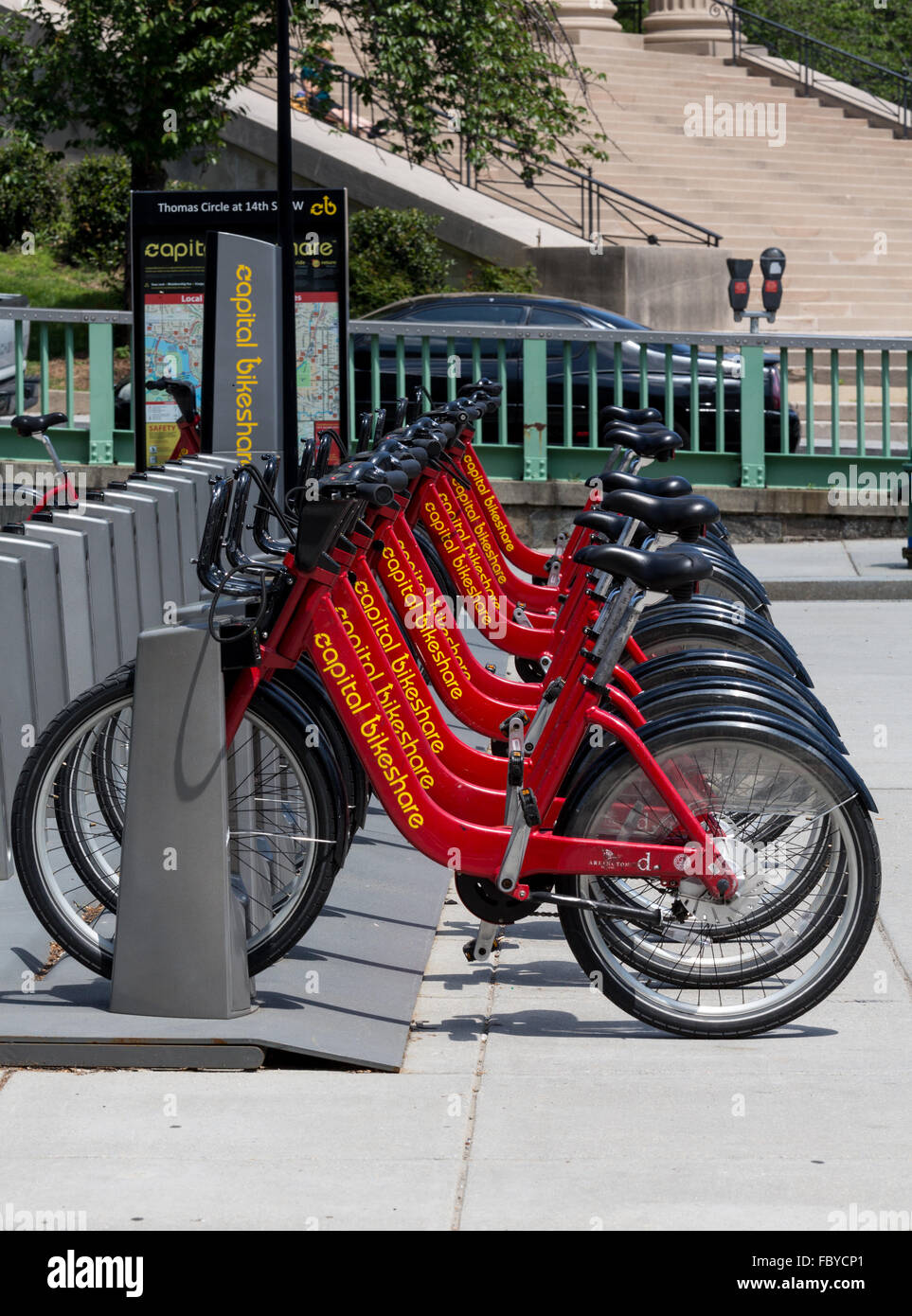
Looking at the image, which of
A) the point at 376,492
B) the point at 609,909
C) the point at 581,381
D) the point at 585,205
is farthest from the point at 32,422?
the point at 585,205

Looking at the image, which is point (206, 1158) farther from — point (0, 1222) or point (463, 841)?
point (463, 841)

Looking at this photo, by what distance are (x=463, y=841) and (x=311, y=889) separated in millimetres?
382

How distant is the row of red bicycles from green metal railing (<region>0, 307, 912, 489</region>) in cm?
863

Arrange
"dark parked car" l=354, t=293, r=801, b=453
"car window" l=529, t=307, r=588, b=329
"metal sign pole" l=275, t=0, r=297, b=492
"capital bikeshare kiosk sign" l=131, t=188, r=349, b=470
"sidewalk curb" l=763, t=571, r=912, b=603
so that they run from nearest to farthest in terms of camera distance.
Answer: "metal sign pole" l=275, t=0, r=297, b=492 < "capital bikeshare kiosk sign" l=131, t=188, r=349, b=470 < "sidewalk curb" l=763, t=571, r=912, b=603 < "dark parked car" l=354, t=293, r=801, b=453 < "car window" l=529, t=307, r=588, b=329

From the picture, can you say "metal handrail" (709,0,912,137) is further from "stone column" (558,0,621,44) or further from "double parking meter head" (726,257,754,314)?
"double parking meter head" (726,257,754,314)

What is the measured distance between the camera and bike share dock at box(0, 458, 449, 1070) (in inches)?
166

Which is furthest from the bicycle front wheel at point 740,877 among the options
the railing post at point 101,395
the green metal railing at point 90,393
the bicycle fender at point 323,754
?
the railing post at point 101,395

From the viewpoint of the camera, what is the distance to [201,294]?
32.4 ft

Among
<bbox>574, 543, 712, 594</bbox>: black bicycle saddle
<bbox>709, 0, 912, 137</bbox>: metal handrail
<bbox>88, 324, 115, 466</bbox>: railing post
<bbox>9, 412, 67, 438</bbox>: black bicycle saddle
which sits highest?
<bbox>709, 0, 912, 137</bbox>: metal handrail

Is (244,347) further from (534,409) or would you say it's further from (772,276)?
(772,276)

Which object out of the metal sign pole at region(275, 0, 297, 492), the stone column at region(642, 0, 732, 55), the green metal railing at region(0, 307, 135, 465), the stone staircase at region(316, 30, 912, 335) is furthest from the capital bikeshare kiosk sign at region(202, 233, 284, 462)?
the stone column at region(642, 0, 732, 55)

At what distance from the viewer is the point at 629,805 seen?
171 inches

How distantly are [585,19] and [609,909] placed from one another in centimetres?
3066
